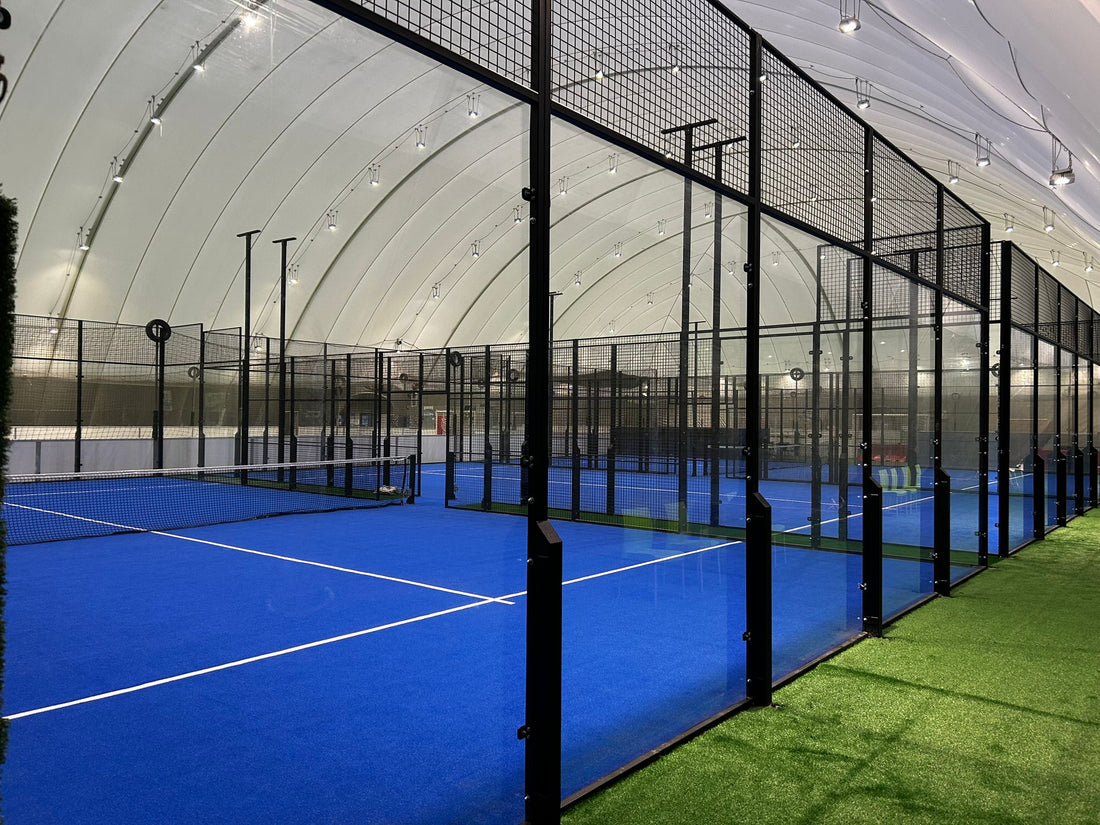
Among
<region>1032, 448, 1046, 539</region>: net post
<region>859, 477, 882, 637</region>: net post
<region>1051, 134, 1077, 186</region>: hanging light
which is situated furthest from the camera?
<region>1051, 134, 1077, 186</region>: hanging light

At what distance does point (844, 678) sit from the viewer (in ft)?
14.4

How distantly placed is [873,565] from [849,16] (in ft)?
30.0

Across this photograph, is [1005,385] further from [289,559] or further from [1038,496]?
[289,559]

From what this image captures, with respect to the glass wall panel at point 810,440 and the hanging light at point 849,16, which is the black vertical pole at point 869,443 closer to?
the glass wall panel at point 810,440

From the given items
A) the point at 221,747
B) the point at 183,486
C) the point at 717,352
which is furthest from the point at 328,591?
the point at 183,486

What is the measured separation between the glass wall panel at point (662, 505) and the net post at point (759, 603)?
0.27ft

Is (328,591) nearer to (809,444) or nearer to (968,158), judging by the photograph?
(809,444)

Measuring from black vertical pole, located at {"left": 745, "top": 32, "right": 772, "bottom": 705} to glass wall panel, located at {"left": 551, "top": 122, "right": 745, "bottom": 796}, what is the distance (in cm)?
9

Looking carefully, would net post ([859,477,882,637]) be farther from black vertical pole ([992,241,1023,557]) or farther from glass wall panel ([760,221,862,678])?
black vertical pole ([992,241,1023,557])

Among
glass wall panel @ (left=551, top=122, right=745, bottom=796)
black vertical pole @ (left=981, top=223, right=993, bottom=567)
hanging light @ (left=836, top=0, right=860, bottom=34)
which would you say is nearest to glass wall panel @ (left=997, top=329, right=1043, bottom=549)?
black vertical pole @ (left=981, top=223, right=993, bottom=567)

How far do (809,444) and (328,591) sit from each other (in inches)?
173

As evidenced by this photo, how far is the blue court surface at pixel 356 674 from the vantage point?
2930mm

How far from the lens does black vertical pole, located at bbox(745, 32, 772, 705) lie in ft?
13.0

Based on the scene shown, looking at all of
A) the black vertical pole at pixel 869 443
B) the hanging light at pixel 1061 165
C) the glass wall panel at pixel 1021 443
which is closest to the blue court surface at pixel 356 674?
the black vertical pole at pixel 869 443
